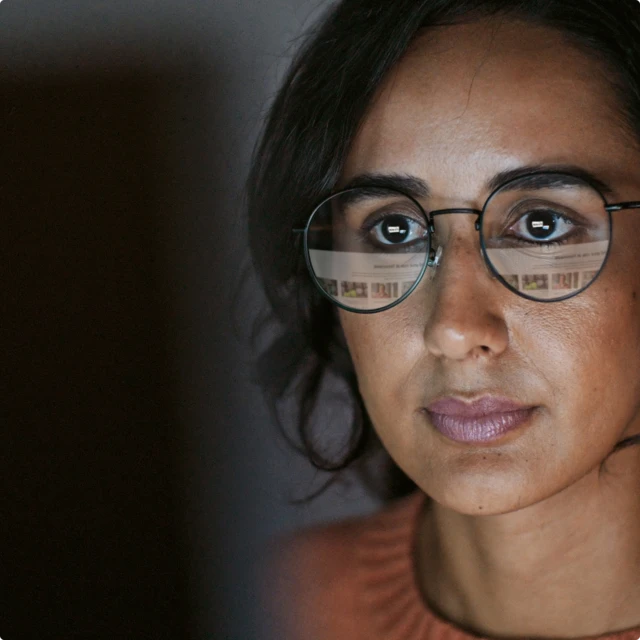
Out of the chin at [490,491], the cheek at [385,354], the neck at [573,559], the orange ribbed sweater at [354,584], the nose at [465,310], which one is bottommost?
the orange ribbed sweater at [354,584]

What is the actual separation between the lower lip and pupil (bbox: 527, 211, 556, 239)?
191mm

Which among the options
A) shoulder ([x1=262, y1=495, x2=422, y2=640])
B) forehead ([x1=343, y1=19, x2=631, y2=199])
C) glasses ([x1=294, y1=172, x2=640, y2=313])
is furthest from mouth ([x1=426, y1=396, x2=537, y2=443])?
shoulder ([x1=262, y1=495, x2=422, y2=640])

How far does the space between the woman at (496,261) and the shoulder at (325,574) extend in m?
0.10

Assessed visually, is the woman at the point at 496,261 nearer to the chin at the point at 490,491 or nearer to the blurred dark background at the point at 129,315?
the chin at the point at 490,491

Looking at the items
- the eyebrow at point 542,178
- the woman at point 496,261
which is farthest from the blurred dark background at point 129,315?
the eyebrow at point 542,178

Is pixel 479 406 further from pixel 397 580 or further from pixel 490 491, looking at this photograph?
pixel 397 580

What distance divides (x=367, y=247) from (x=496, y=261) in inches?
6.8

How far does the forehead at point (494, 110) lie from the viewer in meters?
0.84

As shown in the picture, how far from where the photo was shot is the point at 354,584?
1.17 metres

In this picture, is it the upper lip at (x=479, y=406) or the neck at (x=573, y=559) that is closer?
the upper lip at (x=479, y=406)

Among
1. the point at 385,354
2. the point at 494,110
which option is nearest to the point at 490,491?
the point at 385,354

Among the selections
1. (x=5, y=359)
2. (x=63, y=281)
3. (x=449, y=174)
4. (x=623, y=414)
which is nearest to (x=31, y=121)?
(x=63, y=281)

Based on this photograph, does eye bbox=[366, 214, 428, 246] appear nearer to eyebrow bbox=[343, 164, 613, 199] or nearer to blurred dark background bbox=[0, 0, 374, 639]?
eyebrow bbox=[343, 164, 613, 199]

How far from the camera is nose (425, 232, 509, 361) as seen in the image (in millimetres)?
829
